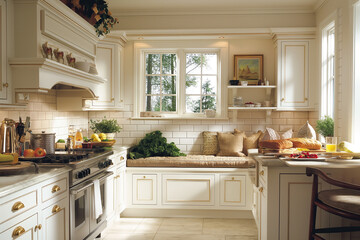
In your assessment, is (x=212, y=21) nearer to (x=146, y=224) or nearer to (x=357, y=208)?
(x=146, y=224)

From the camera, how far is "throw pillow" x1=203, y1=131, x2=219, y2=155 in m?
5.22

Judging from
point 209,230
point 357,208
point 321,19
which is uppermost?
point 321,19

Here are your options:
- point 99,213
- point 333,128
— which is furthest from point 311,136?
point 99,213

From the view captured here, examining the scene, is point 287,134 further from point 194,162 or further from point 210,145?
point 194,162

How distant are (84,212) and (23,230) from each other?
1055 millimetres

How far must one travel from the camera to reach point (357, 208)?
222cm

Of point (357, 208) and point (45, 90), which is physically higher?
point (45, 90)

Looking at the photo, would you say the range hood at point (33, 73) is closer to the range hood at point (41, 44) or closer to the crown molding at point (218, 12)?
the range hood at point (41, 44)

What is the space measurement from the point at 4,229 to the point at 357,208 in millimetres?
2158

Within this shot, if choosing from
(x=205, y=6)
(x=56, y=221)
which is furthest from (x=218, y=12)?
(x=56, y=221)

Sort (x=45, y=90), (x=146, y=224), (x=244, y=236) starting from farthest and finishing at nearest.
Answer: (x=146, y=224), (x=244, y=236), (x=45, y=90)

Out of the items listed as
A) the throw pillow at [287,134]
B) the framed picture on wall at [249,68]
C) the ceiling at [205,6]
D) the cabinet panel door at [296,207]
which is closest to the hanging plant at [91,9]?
the ceiling at [205,6]

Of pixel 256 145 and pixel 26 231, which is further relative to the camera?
pixel 256 145

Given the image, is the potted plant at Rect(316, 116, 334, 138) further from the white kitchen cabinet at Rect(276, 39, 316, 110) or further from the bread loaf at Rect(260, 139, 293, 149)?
the bread loaf at Rect(260, 139, 293, 149)
